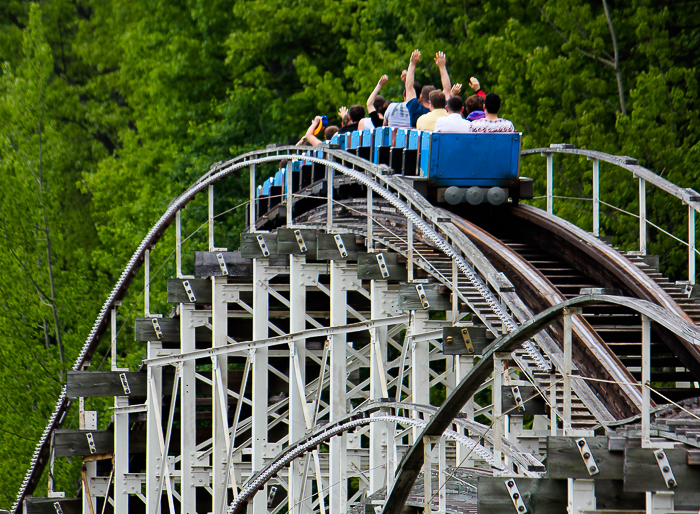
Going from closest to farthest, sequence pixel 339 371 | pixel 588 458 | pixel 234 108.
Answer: pixel 588 458 → pixel 339 371 → pixel 234 108

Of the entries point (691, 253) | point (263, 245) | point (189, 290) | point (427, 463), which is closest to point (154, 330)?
point (189, 290)

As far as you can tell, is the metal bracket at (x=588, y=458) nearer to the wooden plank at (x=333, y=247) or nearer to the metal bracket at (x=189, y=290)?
the wooden plank at (x=333, y=247)

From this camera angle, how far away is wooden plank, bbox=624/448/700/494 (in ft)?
21.4

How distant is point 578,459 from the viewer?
22.3 ft

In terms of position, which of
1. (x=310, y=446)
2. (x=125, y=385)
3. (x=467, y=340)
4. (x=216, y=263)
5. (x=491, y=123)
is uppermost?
(x=491, y=123)

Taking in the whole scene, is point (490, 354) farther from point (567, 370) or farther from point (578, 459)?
point (578, 459)

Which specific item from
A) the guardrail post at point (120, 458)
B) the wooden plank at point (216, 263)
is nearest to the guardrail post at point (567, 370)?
the wooden plank at point (216, 263)

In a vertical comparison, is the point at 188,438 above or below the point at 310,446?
below

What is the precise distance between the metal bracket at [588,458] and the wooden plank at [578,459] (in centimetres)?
2

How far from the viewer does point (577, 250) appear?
13156mm

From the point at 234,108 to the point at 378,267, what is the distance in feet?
52.2

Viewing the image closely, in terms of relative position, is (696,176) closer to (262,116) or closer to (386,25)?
(386,25)

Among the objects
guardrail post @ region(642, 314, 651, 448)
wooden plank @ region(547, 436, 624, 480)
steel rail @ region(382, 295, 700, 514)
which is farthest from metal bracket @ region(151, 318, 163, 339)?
guardrail post @ region(642, 314, 651, 448)

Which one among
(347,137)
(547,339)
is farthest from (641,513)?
(347,137)
